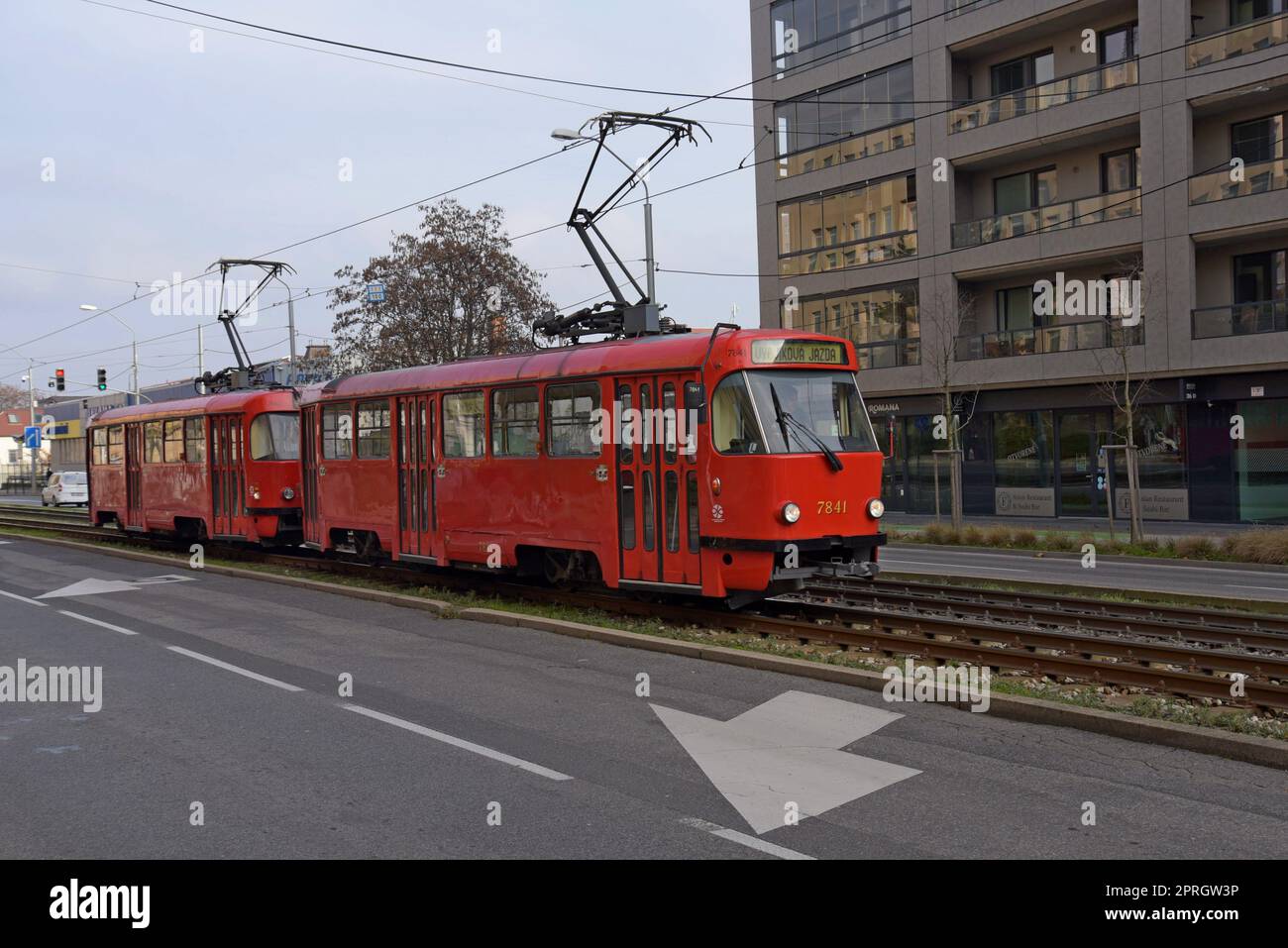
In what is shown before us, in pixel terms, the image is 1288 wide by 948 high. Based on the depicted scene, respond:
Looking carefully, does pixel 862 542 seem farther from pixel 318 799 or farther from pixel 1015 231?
pixel 1015 231

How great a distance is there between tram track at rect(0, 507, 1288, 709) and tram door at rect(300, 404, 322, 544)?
4.47 meters

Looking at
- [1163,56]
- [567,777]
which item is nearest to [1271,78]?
[1163,56]

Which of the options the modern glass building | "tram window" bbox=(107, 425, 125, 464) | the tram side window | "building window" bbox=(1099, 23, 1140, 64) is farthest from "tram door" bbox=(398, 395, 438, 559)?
"building window" bbox=(1099, 23, 1140, 64)

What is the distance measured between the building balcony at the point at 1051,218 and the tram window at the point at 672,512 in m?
20.9

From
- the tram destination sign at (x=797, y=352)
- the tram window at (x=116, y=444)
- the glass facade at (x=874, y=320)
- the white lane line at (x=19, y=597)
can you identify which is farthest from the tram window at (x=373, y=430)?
the glass facade at (x=874, y=320)

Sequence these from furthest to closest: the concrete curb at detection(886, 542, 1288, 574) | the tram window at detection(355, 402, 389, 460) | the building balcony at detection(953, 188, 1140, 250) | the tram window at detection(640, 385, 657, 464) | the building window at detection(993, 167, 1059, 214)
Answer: the building window at detection(993, 167, 1059, 214) < the building balcony at detection(953, 188, 1140, 250) < the concrete curb at detection(886, 542, 1288, 574) < the tram window at detection(355, 402, 389, 460) < the tram window at detection(640, 385, 657, 464)

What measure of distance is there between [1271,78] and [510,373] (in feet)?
67.6

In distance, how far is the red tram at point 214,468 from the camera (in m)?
21.2

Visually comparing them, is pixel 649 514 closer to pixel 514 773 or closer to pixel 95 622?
pixel 514 773

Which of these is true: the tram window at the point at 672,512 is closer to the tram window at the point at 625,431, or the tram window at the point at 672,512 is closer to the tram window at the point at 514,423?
the tram window at the point at 625,431

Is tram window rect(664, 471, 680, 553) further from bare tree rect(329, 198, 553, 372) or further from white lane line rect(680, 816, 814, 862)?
bare tree rect(329, 198, 553, 372)

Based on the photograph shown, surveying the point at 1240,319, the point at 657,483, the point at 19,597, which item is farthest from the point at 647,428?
the point at 1240,319

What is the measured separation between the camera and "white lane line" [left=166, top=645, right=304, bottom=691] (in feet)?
32.0
